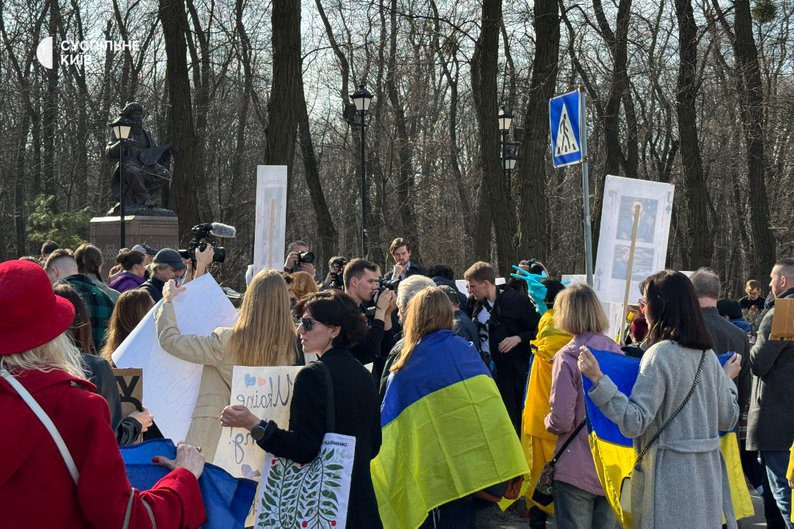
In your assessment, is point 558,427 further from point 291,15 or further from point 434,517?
point 291,15

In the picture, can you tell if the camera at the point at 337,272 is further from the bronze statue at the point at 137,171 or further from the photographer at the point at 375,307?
the bronze statue at the point at 137,171

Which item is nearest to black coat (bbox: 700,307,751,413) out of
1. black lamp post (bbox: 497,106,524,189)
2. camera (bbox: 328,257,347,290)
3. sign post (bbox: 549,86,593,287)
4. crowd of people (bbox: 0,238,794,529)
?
crowd of people (bbox: 0,238,794,529)

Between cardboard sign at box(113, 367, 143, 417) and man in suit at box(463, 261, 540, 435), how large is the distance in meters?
4.05

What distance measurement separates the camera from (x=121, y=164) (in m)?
18.2

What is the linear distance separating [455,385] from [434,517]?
786mm

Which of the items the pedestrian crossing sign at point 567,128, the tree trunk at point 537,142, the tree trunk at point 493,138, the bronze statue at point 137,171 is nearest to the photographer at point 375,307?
the pedestrian crossing sign at point 567,128

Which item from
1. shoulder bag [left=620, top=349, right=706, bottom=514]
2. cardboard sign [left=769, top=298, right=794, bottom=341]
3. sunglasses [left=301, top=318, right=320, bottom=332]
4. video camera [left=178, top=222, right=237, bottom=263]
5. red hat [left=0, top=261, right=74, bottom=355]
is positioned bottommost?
shoulder bag [left=620, top=349, right=706, bottom=514]

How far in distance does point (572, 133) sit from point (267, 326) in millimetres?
4073

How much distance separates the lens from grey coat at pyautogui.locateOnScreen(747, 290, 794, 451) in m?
6.67

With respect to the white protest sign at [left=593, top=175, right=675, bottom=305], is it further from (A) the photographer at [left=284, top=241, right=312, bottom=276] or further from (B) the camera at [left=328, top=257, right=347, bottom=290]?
(A) the photographer at [left=284, top=241, right=312, bottom=276]

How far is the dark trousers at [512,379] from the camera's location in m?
8.67

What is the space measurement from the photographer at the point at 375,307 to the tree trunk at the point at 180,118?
10745 millimetres

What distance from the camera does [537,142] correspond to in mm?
16578

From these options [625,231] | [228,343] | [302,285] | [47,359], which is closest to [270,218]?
[302,285]
